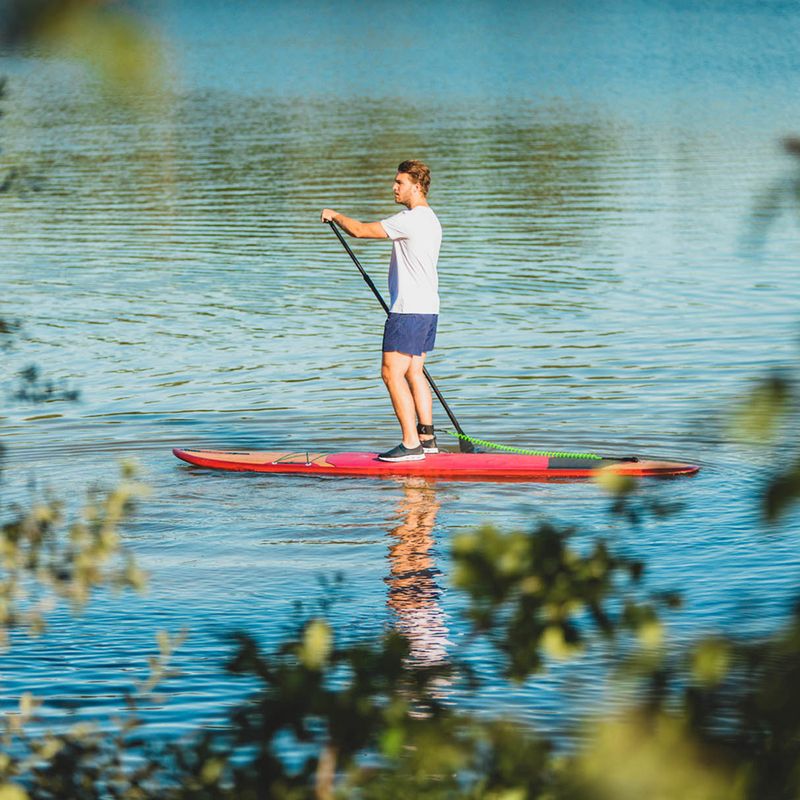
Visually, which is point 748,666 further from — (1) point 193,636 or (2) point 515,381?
(2) point 515,381

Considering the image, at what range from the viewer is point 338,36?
88812 mm

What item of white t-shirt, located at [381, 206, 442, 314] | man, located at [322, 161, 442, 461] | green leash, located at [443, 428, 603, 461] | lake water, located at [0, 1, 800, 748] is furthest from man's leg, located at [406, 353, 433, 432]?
lake water, located at [0, 1, 800, 748]

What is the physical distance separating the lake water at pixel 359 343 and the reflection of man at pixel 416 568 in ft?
0.10

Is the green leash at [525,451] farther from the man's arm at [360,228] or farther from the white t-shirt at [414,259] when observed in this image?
the man's arm at [360,228]

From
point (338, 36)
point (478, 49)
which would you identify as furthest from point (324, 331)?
point (338, 36)

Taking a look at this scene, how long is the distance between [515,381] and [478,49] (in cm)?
6529

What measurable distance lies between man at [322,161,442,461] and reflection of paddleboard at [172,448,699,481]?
13cm

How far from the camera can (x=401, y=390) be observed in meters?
11.8

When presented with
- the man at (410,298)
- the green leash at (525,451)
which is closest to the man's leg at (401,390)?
the man at (410,298)

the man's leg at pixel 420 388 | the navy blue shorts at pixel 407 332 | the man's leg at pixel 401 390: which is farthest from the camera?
the man's leg at pixel 420 388

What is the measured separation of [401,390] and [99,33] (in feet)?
31.9

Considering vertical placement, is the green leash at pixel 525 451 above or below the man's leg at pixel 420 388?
below

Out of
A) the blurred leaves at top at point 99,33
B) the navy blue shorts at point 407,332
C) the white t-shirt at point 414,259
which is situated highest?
the white t-shirt at point 414,259

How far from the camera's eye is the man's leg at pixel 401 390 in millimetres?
11727
